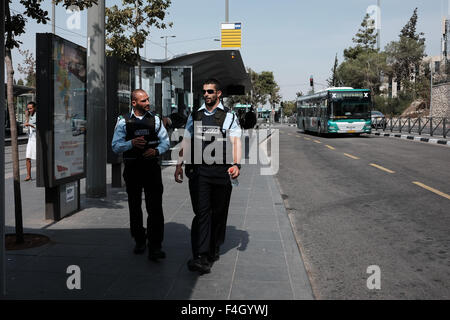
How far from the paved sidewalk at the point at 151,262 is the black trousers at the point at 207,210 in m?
0.26

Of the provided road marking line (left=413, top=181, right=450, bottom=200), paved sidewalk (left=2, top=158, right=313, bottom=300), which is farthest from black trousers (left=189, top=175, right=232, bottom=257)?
road marking line (left=413, top=181, right=450, bottom=200)

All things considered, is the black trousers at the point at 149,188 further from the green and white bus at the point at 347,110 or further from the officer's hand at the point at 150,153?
the green and white bus at the point at 347,110

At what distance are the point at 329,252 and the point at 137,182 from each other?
226cm

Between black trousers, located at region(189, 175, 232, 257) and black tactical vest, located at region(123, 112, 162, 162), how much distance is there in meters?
0.65

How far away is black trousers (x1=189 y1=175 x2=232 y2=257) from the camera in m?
4.47

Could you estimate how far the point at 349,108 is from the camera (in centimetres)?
2712

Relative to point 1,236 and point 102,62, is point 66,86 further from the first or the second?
point 1,236

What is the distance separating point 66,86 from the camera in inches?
248

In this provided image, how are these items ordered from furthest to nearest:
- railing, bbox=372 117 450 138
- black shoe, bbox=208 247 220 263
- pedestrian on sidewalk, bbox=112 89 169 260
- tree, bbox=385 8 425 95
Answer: tree, bbox=385 8 425 95 → railing, bbox=372 117 450 138 → pedestrian on sidewalk, bbox=112 89 169 260 → black shoe, bbox=208 247 220 263

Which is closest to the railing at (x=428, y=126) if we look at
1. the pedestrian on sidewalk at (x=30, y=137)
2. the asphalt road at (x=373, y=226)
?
the asphalt road at (x=373, y=226)

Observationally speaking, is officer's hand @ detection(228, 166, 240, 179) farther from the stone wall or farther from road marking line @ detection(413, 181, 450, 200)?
the stone wall

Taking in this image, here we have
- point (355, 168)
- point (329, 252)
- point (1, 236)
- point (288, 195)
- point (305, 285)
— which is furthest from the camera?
point (355, 168)

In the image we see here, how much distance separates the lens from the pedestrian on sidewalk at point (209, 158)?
4.47m
